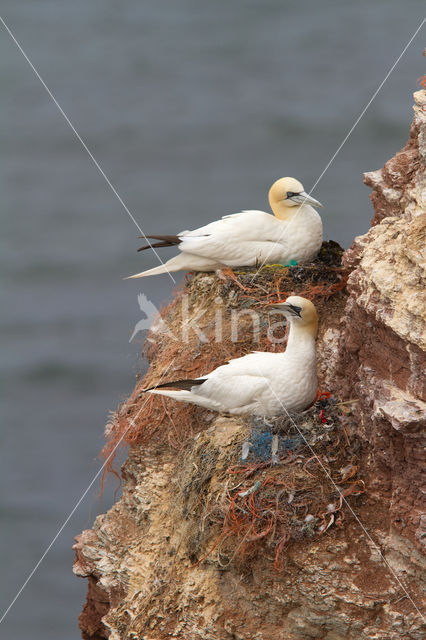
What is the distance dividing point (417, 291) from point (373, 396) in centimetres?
59

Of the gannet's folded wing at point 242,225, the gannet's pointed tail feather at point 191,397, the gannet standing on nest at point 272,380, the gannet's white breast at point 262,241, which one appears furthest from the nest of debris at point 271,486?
the gannet's folded wing at point 242,225

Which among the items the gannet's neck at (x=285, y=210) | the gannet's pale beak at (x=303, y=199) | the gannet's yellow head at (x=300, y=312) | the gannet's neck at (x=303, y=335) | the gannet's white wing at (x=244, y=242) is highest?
the gannet's pale beak at (x=303, y=199)

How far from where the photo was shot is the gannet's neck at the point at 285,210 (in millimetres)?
7102

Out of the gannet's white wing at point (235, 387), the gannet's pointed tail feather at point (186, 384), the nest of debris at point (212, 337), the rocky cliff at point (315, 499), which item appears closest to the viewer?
the rocky cliff at point (315, 499)

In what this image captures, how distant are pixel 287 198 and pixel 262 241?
1.02 feet

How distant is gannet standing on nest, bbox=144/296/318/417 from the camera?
19.2 feet

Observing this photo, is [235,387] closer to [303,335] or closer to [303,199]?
[303,335]

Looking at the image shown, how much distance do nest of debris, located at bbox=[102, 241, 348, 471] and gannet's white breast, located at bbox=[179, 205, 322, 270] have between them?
0.09 meters

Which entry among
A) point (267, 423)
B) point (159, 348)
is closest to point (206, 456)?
point (267, 423)

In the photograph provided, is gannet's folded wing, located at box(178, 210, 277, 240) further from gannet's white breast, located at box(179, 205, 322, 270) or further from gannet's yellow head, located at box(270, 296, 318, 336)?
gannet's yellow head, located at box(270, 296, 318, 336)

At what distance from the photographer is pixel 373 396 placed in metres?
5.28

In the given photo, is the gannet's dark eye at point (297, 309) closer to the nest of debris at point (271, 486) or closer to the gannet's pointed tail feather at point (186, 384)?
the nest of debris at point (271, 486)

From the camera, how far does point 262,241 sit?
708 cm

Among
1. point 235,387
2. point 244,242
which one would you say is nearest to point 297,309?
point 235,387
